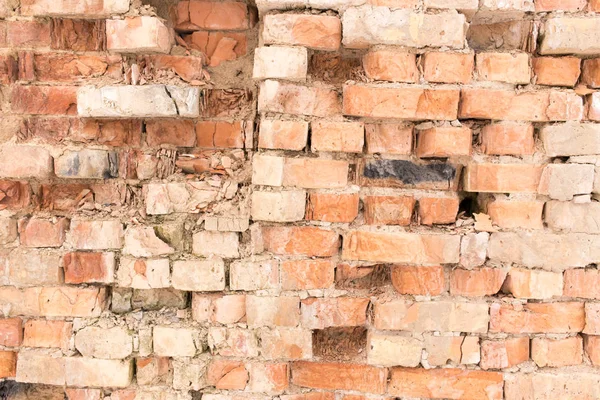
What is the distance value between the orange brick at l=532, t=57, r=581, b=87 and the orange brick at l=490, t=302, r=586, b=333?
0.64 m

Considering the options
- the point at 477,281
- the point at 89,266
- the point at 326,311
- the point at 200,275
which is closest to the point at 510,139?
the point at 477,281

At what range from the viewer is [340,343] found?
144cm

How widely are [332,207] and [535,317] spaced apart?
0.67 meters

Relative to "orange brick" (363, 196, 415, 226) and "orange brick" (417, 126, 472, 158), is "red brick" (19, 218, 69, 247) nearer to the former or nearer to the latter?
"orange brick" (363, 196, 415, 226)

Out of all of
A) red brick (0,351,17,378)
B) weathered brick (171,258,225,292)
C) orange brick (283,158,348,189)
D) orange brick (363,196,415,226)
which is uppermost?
orange brick (283,158,348,189)

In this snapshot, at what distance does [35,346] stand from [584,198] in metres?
1.67

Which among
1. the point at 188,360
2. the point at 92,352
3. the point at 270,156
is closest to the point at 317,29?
the point at 270,156

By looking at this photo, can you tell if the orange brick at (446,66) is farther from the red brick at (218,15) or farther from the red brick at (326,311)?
the red brick at (326,311)

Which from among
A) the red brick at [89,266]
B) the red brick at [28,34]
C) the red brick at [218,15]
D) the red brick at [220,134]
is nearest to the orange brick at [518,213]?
the red brick at [220,134]

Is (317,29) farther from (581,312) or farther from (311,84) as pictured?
(581,312)

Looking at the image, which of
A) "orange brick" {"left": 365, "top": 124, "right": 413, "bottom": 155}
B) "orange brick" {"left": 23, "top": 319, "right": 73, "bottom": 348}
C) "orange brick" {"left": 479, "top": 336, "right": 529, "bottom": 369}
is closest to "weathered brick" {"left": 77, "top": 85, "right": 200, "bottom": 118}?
"orange brick" {"left": 365, "top": 124, "right": 413, "bottom": 155}

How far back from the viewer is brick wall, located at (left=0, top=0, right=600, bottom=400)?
4.43 ft

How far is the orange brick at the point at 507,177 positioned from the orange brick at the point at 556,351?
0.45 m

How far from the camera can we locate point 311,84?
138cm
